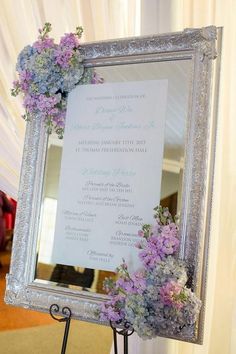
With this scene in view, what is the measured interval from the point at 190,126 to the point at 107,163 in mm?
219

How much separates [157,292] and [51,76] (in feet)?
1.91

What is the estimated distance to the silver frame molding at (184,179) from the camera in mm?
832

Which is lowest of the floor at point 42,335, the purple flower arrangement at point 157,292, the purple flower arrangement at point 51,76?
the floor at point 42,335

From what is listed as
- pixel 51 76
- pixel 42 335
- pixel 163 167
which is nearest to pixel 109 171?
pixel 163 167

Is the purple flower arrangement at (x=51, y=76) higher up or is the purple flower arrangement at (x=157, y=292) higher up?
the purple flower arrangement at (x=51, y=76)

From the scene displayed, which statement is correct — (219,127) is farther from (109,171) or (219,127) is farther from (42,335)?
(42,335)

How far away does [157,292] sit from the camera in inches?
29.7

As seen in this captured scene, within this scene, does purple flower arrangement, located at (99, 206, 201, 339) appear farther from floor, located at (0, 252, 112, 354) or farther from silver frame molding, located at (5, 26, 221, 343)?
floor, located at (0, 252, 112, 354)

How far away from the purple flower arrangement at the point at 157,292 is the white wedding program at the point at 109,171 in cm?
6

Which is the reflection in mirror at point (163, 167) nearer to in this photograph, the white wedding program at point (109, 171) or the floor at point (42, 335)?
the white wedding program at point (109, 171)

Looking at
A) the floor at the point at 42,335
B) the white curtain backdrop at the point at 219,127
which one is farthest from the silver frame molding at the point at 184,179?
the floor at the point at 42,335

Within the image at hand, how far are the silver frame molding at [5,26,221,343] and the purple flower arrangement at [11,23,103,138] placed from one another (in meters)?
0.04

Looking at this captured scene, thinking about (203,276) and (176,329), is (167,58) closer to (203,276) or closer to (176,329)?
(203,276)

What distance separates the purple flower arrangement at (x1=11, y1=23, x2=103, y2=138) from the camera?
98 centimetres
